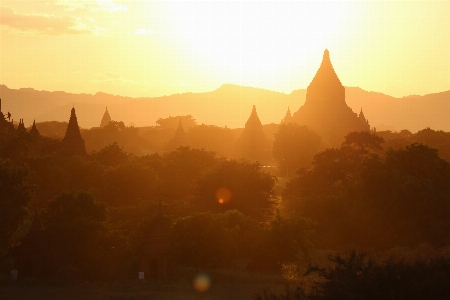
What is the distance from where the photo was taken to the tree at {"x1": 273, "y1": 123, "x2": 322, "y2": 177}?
233ft

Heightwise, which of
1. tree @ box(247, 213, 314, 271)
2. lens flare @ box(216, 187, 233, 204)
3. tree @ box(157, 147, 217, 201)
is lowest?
tree @ box(247, 213, 314, 271)

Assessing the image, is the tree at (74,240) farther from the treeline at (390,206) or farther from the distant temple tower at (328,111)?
the distant temple tower at (328,111)

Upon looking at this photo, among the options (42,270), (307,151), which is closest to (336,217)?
(42,270)

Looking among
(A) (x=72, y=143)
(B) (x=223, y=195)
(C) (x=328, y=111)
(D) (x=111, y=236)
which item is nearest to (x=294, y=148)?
(A) (x=72, y=143)

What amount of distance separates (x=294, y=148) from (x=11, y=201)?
42.9m

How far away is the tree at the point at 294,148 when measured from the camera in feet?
233

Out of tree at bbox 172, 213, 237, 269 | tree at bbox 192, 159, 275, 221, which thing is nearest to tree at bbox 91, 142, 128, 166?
tree at bbox 192, 159, 275, 221

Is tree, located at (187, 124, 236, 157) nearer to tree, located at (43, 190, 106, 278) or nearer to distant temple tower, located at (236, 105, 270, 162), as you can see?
distant temple tower, located at (236, 105, 270, 162)

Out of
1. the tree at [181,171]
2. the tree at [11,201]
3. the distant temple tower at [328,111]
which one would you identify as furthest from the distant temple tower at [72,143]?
the distant temple tower at [328,111]

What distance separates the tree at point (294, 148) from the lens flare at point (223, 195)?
91.7 ft

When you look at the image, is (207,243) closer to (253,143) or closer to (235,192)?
(235,192)

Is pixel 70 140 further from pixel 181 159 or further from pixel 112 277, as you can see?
pixel 112 277

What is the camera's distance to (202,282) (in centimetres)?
2784

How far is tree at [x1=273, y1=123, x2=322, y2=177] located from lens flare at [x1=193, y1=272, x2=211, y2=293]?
4163cm
